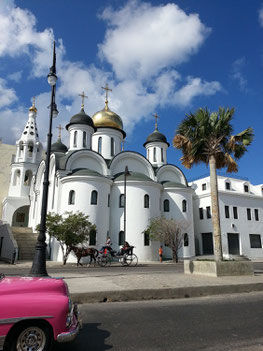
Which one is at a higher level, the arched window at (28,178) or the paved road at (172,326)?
the arched window at (28,178)

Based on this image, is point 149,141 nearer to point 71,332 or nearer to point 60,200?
point 60,200

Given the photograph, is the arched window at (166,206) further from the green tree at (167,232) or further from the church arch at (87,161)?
the church arch at (87,161)

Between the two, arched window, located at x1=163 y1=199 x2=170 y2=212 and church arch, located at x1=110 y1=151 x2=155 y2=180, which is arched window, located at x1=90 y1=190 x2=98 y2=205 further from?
arched window, located at x1=163 y1=199 x2=170 y2=212

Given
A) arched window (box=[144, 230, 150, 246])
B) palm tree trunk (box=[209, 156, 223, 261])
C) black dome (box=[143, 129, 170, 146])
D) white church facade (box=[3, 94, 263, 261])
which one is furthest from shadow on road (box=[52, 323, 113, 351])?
black dome (box=[143, 129, 170, 146])

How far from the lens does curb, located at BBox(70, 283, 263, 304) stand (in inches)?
Result: 301

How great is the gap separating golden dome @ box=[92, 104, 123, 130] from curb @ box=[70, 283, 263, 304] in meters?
30.6

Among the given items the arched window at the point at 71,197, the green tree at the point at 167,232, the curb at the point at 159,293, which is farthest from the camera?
the arched window at the point at 71,197

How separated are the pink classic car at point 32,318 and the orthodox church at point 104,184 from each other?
18.8 m

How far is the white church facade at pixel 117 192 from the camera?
90.5ft

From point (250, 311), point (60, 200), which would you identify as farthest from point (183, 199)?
point (250, 311)

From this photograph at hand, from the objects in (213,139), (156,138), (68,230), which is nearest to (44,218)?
(213,139)

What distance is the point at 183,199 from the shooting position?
32.8 meters

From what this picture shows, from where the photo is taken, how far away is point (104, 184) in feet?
92.5

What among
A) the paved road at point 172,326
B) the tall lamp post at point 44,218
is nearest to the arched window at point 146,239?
the tall lamp post at point 44,218
